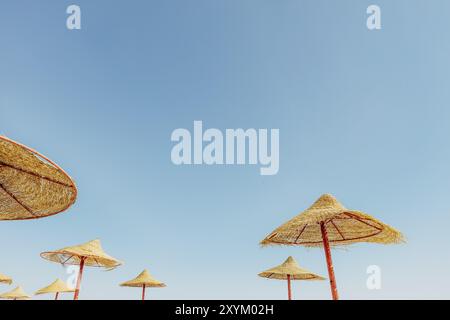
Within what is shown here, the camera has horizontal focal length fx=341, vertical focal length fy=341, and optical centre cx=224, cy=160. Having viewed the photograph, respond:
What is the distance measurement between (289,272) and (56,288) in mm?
12351

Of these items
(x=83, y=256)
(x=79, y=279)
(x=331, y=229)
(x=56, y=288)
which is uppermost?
(x=331, y=229)

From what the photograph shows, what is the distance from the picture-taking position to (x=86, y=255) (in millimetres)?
10680

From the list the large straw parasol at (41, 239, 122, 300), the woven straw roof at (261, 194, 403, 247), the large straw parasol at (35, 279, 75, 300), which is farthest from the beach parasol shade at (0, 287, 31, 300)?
the woven straw roof at (261, 194, 403, 247)

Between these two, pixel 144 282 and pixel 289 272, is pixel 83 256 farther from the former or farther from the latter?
pixel 289 272

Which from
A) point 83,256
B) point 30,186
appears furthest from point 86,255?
point 30,186

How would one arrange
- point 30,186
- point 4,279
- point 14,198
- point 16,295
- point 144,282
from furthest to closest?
1. point 16,295
2. point 144,282
3. point 4,279
4. point 14,198
5. point 30,186

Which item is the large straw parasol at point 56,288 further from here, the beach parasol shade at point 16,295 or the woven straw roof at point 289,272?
the woven straw roof at point 289,272

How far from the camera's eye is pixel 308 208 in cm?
721

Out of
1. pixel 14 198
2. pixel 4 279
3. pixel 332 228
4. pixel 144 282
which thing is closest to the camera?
pixel 14 198

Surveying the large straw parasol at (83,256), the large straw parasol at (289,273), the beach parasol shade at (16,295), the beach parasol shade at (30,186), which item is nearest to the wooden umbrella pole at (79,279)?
the large straw parasol at (83,256)

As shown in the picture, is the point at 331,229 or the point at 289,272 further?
the point at 289,272

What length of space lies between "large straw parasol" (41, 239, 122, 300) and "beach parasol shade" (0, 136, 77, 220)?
6.02m
